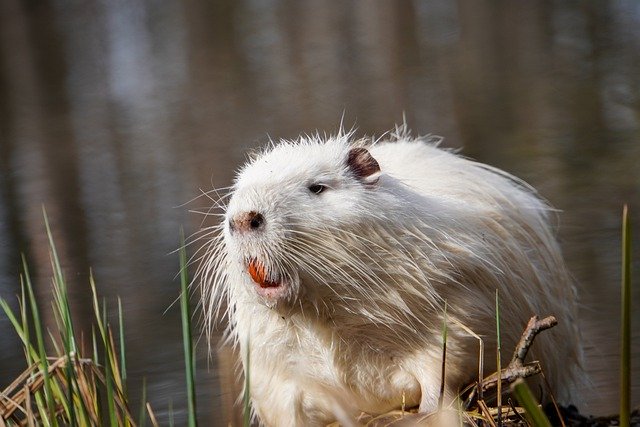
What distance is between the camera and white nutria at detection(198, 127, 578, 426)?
2.43 meters

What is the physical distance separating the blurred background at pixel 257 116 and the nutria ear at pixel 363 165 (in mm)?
1272

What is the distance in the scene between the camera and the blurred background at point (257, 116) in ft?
16.4

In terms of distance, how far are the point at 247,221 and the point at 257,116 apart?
7296mm

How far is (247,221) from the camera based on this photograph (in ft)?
7.73

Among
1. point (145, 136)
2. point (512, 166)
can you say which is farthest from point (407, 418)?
point (145, 136)

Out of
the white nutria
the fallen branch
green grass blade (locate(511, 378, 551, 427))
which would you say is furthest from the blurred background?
green grass blade (locate(511, 378, 551, 427))

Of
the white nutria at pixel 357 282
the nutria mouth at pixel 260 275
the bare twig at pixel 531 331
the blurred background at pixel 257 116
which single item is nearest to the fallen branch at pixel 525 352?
the bare twig at pixel 531 331

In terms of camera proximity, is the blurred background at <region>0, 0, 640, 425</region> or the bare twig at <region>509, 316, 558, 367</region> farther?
the blurred background at <region>0, 0, 640, 425</region>

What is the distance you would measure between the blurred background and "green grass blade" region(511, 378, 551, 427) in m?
A: 2.03

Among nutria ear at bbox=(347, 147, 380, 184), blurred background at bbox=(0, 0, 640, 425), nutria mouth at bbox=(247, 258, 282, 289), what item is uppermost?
nutria ear at bbox=(347, 147, 380, 184)

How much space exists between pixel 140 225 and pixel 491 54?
5420mm

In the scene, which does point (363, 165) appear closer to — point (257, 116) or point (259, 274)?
point (259, 274)

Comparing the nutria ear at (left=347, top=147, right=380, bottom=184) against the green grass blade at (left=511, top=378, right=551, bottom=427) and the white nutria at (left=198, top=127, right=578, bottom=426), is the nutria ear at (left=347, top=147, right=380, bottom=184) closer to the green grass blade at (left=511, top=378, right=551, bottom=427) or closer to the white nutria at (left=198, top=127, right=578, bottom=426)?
the white nutria at (left=198, top=127, right=578, bottom=426)

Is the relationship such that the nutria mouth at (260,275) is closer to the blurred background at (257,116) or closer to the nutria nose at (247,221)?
the nutria nose at (247,221)
